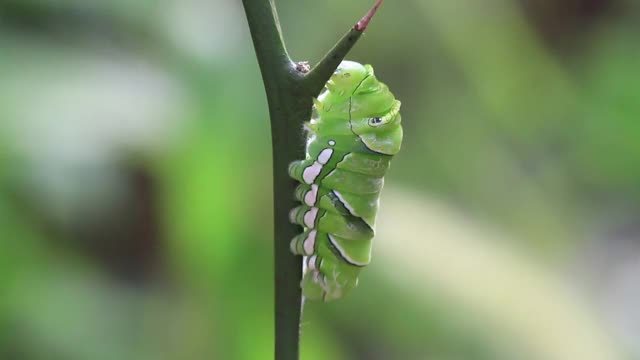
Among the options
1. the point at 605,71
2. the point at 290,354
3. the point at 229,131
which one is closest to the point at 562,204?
the point at 605,71

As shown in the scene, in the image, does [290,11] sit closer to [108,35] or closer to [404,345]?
[108,35]

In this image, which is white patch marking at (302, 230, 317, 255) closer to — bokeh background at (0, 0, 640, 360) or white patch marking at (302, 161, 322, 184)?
white patch marking at (302, 161, 322, 184)

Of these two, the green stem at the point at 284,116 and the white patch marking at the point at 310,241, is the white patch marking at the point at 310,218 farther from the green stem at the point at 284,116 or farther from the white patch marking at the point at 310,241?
the green stem at the point at 284,116

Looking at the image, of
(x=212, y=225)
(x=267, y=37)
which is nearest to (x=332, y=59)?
(x=267, y=37)

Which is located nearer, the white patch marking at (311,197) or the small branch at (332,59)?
the small branch at (332,59)

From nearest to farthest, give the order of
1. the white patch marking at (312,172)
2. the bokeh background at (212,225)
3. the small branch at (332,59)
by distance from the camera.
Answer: the small branch at (332,59) < the white patch marking at (312,172) < the bokeh background at (212,225)

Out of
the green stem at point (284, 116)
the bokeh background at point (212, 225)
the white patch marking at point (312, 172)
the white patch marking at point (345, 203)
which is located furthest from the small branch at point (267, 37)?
the bokeh background at point (212, 225)

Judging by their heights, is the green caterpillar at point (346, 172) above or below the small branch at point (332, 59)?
below

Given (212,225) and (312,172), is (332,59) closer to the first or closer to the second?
(312,172)
